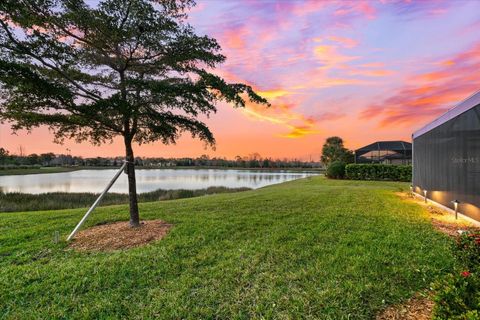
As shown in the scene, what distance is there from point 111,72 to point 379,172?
20.3m

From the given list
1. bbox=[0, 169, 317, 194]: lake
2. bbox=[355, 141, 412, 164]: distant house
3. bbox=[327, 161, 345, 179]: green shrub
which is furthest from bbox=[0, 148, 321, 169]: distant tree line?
bbox=[327, 161, 345, 179]: green shrub

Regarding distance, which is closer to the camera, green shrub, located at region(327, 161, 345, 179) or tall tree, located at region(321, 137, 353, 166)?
green shrub, located at region(327, 161, 345, 179)

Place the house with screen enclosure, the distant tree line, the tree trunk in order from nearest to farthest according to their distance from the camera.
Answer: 1. the tree trunk
2. the house with screen enclosure
3. the distant tree line

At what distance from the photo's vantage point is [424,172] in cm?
1026

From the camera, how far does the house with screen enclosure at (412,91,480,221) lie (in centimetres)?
587

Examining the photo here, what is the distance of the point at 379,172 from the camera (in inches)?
773

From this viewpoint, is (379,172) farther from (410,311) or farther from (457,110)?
(410,311)

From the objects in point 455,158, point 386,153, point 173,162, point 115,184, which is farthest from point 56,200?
point 173,162

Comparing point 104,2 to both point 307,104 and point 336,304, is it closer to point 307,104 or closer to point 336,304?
point 336,304

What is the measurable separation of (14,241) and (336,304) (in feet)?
19.8

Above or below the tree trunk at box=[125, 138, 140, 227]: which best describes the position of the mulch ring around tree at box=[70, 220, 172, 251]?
below

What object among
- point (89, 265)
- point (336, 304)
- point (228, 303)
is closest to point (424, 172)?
point (336, 304)

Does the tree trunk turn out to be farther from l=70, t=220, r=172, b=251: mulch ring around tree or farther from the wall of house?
the wall of house

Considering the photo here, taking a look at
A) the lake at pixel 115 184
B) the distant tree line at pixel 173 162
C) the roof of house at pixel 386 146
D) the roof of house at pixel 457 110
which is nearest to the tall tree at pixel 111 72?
the roof of house at pixel 457 110
